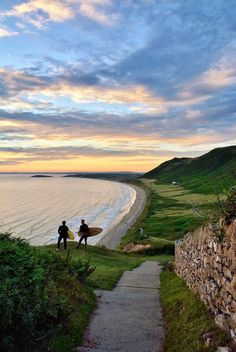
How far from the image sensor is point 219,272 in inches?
327

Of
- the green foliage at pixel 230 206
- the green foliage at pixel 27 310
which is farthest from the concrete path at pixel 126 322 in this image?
the green foliage at pixel 230 206

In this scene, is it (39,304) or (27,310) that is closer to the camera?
(27,310)

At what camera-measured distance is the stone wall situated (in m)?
7.24

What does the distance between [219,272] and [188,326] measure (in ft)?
5.46

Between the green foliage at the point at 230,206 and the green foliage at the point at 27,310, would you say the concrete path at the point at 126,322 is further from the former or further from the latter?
the green foliage at the point at 230,206

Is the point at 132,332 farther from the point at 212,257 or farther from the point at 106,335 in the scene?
the point at 212,257

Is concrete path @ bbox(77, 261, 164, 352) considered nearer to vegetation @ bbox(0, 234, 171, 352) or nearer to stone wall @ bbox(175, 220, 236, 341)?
vegetation @ bbox(0, 234, 171, 352)

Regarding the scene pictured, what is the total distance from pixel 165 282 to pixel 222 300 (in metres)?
9.92

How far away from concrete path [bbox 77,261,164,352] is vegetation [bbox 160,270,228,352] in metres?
0.32

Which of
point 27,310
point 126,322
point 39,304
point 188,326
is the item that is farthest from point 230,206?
point 126,322

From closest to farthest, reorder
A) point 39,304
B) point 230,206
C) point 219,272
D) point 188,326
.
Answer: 1. point 39,304
2. point 230,206
3. point 219,272
4. point 188,326

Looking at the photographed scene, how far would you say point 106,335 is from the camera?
991 centimetres

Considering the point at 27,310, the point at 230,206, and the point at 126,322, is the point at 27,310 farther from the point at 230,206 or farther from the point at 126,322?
the point at 126,322

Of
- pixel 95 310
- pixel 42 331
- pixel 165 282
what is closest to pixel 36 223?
pixel 165 282
